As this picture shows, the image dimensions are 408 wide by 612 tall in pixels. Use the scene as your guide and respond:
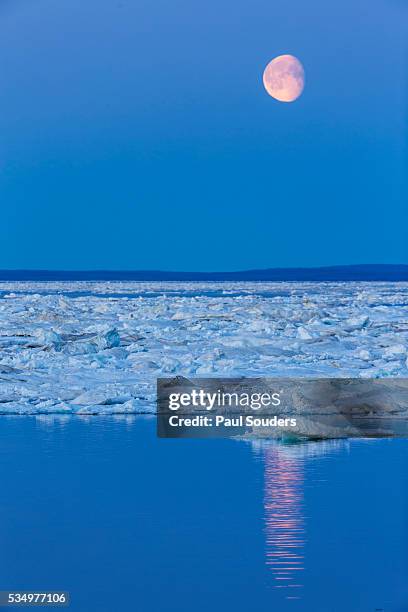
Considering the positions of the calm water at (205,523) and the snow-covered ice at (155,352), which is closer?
the calm water at (205,523)

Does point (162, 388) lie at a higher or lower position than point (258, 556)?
higher

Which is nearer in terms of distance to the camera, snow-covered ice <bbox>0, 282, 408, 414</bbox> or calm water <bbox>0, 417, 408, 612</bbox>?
calm water <bbox>0, 417, 408, 612</bbox>

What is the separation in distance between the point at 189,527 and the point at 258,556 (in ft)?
1.88

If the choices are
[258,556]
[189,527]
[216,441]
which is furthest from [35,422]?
[258,556]

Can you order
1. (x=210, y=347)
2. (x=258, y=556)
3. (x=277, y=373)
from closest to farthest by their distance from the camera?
(x=258, y=556)
(x=277, y=373)
(x=210, y=347)

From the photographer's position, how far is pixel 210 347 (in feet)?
41.9

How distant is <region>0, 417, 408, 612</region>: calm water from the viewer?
154 inches

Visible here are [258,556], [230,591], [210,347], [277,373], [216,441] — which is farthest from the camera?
[210,347]

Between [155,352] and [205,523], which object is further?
[155,352]

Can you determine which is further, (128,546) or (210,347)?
(210,347)

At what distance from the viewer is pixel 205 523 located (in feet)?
15.8

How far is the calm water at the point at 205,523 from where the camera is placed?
3912 mm

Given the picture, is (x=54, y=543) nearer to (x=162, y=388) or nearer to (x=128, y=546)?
(x=128, y=546)

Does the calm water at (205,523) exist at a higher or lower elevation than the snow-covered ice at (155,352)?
lower
